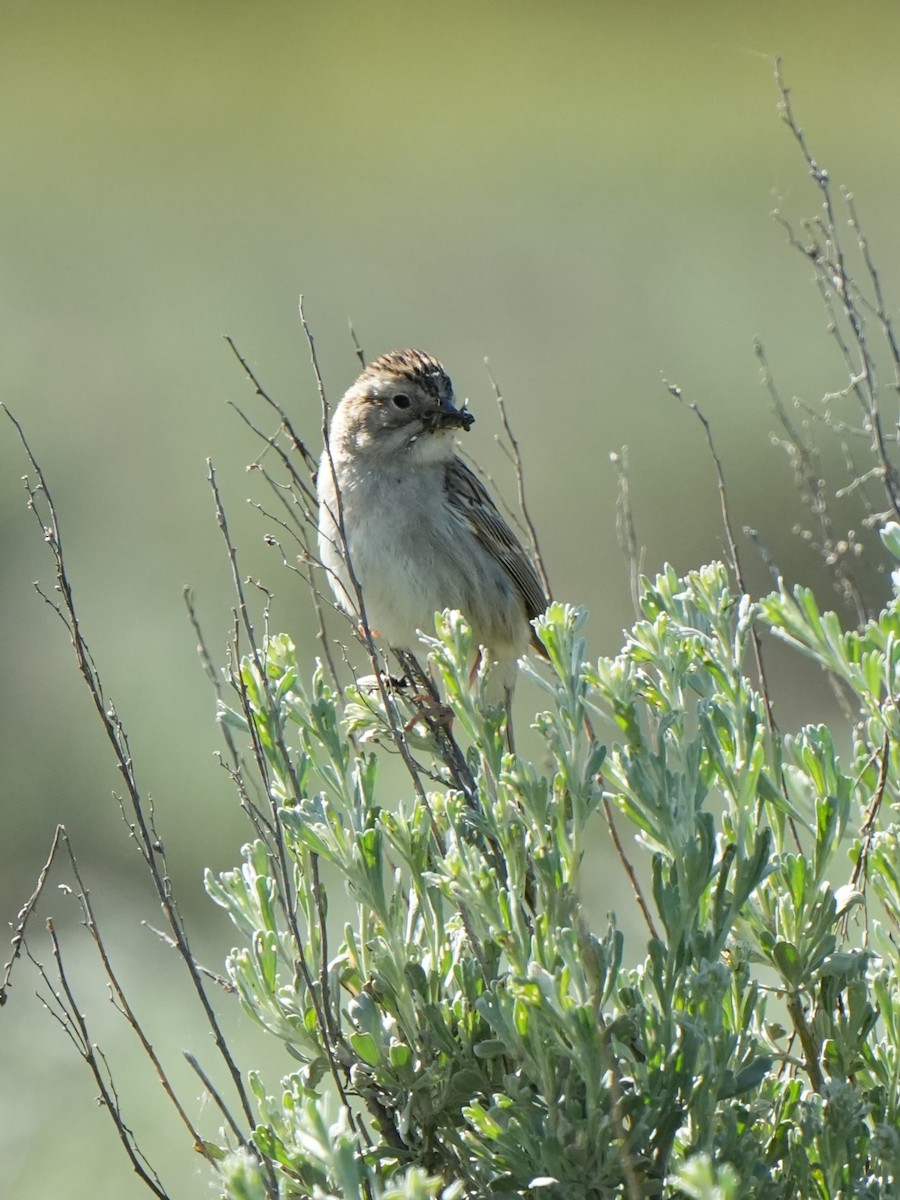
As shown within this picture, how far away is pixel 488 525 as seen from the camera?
603 cm

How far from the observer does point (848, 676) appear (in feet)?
9.50

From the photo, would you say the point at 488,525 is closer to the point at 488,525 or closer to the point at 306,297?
the point at 488,525

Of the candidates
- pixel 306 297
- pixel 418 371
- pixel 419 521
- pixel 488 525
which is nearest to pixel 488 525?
pixel 488 525

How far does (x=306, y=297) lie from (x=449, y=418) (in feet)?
39.1

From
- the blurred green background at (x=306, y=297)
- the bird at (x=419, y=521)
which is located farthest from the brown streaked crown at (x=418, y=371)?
the blurred green background at (x=306, y=297)

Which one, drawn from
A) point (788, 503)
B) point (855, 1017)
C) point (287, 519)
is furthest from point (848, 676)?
point (788, 503)

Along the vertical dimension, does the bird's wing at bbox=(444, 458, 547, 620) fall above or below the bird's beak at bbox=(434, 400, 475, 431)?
Answer: below

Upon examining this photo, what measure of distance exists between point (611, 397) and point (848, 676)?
1295 cm

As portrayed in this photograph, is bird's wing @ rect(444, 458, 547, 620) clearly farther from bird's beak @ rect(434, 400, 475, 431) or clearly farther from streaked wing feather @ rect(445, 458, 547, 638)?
bird's beak @ rect(434, 400, 475, 431)

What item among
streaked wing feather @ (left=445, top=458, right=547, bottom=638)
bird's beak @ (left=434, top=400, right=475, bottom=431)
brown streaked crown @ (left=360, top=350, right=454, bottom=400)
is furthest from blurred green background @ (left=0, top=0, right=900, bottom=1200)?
brown streaked crown @ (left=360, top=350, right=454, bottom=400)

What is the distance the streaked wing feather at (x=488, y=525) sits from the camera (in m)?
5.97

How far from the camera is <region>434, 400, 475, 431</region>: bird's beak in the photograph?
573 cm

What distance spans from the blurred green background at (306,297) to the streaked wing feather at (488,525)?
4.97ft

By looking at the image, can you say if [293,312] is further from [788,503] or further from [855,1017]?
[855,1017]
